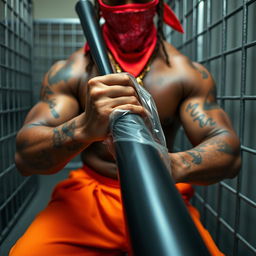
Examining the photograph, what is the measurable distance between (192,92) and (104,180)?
1.21 feet

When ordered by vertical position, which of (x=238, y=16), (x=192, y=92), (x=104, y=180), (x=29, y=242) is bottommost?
(x=29, y=242)

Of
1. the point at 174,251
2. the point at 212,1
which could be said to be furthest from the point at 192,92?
the point at 174,251

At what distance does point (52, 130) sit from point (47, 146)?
0.14 ft

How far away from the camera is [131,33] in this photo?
76 centimetres

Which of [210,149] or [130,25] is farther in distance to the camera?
[130,25]

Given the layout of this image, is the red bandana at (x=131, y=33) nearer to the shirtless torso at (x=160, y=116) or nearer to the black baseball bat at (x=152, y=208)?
the shirtless torso at (x=160, y=116)

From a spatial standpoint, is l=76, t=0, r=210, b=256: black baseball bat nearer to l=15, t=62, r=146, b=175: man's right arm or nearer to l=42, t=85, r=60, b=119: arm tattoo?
l=15, t=62, r=146, b=175: man's right arm

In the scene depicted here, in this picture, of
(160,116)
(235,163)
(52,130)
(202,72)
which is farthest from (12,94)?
(235,163)

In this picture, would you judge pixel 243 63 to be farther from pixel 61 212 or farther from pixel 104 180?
pixel 61 212

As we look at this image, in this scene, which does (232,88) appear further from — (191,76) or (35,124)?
(35,124)

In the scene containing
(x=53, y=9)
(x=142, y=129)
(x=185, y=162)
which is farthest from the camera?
(x=53, y=9)

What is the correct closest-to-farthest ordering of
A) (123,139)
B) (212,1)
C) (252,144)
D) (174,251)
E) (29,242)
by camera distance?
(174,251), (123,139), (29,242), (252,144), (212,1)

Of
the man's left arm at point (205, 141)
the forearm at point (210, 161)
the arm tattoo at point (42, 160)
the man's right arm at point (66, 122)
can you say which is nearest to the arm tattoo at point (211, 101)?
the man's left arm at point (205, 141)

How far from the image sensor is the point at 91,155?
82 cm
